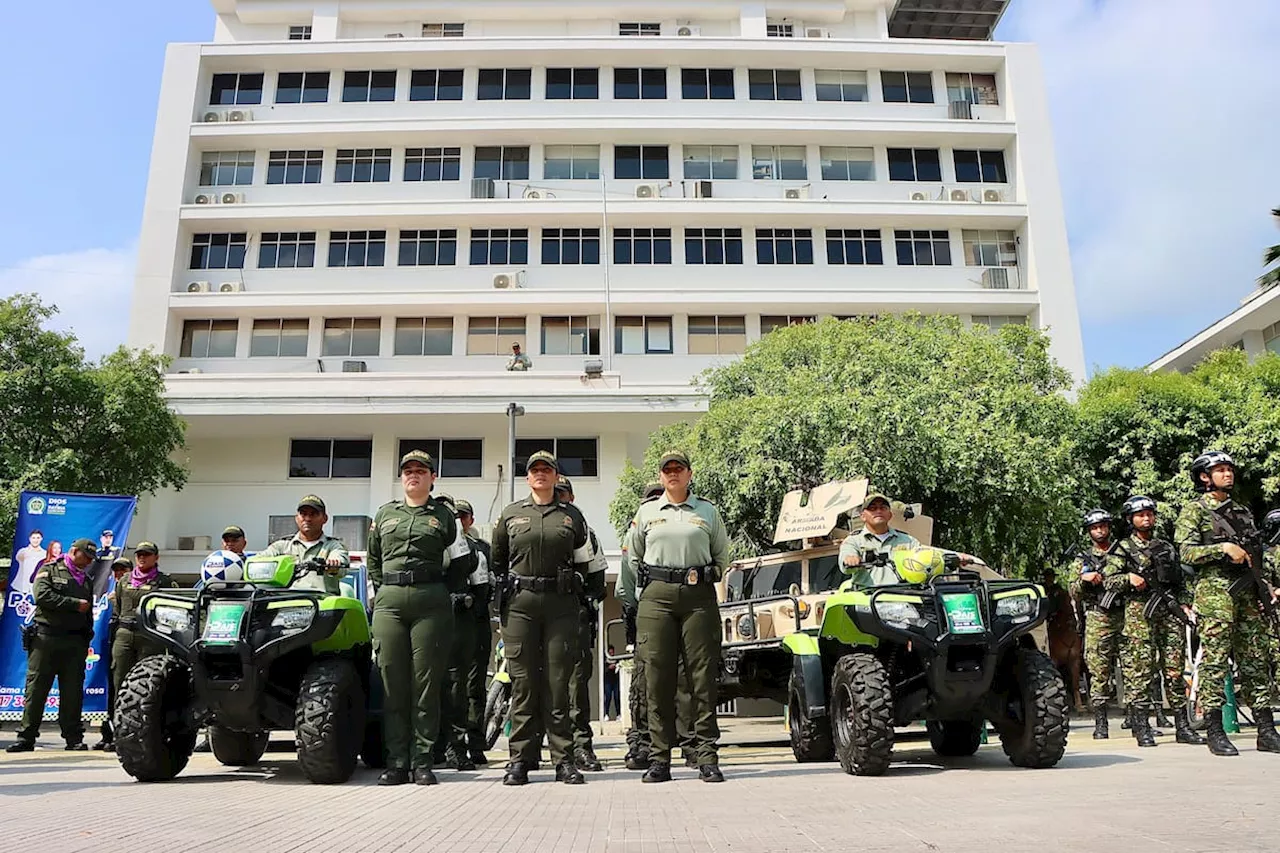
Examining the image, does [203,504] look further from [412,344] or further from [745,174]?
[745,174]

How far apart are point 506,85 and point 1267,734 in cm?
3061

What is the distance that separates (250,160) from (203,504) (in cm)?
1187

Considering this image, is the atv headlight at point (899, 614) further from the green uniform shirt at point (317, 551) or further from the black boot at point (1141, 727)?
the green uniform shirt at point (317, 551)

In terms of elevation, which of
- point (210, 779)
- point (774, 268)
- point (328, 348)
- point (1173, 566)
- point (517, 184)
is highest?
point (517, 184)

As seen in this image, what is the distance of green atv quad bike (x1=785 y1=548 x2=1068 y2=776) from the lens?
6.38m

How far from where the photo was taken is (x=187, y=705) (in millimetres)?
6605

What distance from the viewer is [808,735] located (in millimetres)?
7770

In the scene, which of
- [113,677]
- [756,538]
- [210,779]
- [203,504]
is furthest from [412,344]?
[210,779]

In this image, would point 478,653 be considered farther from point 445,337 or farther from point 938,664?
point 445,337

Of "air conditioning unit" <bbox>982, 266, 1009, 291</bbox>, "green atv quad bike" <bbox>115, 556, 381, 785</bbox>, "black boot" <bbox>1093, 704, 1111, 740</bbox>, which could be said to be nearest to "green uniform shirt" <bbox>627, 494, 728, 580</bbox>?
"green atv quad bike" <bbox>115, 556, 381, 785</bbox>

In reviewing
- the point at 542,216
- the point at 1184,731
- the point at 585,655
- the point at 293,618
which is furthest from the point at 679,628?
the point at 542,216

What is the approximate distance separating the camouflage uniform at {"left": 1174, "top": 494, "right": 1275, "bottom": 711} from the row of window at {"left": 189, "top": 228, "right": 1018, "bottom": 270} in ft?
81.0

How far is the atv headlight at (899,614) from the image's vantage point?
6.52 m

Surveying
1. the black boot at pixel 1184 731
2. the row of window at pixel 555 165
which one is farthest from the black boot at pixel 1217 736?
the row of window at pixel 555 165
